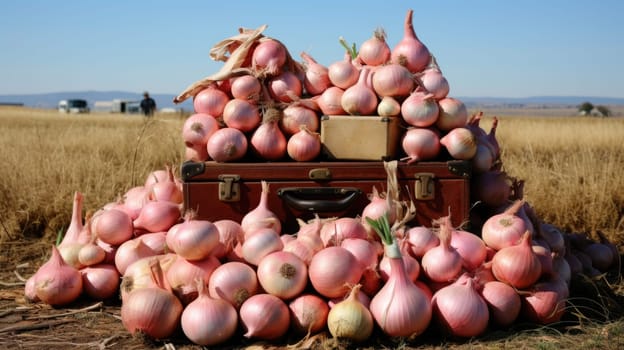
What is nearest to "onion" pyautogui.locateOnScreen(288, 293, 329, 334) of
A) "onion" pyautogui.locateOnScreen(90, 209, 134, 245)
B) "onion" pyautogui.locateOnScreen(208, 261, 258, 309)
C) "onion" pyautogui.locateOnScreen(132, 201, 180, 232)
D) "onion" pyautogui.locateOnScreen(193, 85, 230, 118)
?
"onion" pyautogui.locateOnScreen(208, 261, 258, 309)

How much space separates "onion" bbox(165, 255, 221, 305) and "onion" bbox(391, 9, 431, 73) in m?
1.65

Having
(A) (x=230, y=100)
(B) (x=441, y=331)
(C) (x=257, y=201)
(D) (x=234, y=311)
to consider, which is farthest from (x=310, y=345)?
(A) (x=230, y=100)

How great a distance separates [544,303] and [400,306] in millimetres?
735

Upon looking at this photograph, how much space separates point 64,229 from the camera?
189 inches

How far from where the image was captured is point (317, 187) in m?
3.47

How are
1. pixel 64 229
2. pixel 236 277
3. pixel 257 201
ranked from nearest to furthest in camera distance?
pixel 236 277 < pixel 257 201 < pixel 64 229

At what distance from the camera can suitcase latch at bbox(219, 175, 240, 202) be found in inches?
135

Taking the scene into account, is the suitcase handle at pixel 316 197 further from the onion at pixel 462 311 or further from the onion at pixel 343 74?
the onion at pixel 462 311

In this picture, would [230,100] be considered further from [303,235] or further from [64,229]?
[64,229]

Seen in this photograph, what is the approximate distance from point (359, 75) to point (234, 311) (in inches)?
65.9

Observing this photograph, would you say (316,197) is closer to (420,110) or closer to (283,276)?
(420,110)

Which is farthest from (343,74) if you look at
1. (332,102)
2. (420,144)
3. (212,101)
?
(212,101)

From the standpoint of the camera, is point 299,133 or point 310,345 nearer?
point 310,345

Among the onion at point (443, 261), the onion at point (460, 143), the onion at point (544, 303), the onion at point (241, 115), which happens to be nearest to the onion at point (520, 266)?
the onion at point (544, 303)
